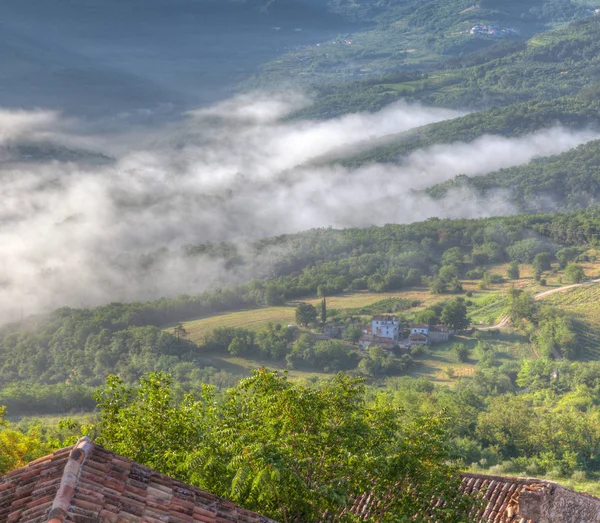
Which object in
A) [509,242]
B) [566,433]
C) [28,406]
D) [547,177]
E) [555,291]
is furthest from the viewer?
[547,177]

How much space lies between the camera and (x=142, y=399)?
17922 mm

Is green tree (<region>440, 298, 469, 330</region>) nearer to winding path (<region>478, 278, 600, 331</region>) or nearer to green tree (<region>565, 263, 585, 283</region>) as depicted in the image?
winding path (<region>478, 278, 600, 331</region>)

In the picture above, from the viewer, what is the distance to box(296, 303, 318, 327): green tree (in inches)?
4075

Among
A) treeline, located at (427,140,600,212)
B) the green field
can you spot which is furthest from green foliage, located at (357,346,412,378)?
treeline, located at (427,140,600,212)

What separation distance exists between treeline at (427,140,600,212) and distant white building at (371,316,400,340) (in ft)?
→ 301

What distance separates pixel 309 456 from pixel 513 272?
342 feet

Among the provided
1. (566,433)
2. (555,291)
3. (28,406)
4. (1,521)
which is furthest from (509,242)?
(1,521)

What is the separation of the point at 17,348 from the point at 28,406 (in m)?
35.8

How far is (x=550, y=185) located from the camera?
19025cm

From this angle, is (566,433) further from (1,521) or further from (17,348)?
(17,348)

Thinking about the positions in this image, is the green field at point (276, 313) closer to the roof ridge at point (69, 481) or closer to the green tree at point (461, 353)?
the green tree at point (461, 353)

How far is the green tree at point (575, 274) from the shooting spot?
106 m

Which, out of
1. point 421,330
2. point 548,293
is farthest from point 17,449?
point 548,293

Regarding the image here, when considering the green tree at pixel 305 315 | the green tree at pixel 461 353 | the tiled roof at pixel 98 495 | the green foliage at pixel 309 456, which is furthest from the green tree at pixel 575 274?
the tiled roof at pixel 98 495
